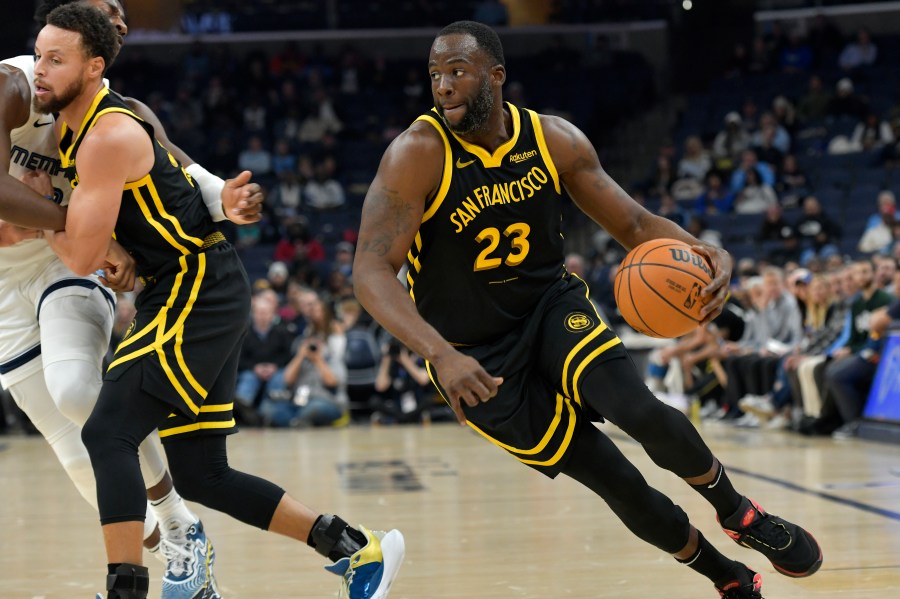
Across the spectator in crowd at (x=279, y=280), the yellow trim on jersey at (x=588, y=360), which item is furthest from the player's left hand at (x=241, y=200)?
the spectator in crowd at (x=279, y=280)

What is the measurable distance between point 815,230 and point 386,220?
12940 mm

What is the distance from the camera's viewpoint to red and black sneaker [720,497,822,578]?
3.41 meters

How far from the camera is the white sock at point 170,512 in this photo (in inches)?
152

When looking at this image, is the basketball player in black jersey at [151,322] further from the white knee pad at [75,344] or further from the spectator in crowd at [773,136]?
the spectator in crowd at [773,136]

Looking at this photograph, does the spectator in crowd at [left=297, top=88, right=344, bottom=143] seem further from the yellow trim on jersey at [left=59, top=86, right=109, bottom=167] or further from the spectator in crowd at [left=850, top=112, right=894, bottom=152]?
the yellow trim on jersey at [left=59, top=86, right=109, bottom=167]

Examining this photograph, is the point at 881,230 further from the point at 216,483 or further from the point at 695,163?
the point at 216,483

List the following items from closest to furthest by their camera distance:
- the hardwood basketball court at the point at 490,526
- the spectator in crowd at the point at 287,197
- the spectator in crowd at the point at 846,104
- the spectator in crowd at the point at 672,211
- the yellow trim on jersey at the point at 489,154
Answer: the yellow trim on jersey at the point at 489,154
the hardwood basketball court at the point at 490,526
the spectator in crowd at the point at 672,211
the spectator in crowd at the point at 846,104
the spectator in crowd at the point at 287,197

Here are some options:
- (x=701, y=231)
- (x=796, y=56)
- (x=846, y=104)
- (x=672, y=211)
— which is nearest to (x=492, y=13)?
(x=796, y=56)

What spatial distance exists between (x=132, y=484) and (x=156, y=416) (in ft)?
0.80

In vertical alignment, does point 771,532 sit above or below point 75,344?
below

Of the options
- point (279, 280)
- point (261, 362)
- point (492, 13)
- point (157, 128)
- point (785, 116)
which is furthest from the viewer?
point (492, 13)

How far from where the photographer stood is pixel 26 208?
11.3ft

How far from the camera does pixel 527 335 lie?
11.7ft

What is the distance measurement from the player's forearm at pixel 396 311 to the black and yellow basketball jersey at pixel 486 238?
26 centimetres
